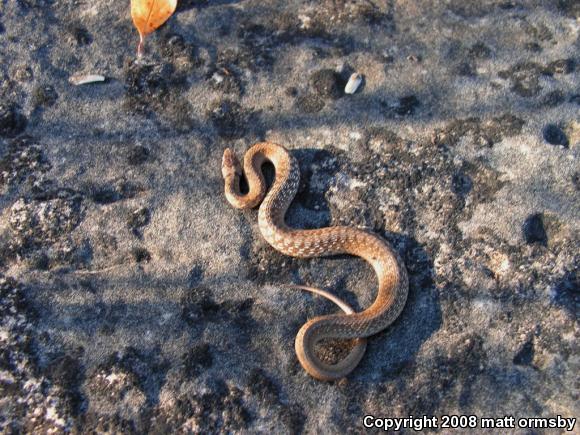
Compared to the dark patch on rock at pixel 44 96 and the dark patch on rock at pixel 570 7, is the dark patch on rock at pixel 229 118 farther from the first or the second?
the dark patch on rock at pixel 570 7

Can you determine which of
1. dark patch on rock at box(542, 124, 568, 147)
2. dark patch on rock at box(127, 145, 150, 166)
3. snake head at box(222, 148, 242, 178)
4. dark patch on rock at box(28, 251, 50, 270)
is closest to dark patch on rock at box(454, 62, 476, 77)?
dark patch on rock at box(542, 124, 568, 147)

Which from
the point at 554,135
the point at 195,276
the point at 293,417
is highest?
the point at 554,135

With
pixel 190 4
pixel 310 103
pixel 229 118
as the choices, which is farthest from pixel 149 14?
pixel 310 103

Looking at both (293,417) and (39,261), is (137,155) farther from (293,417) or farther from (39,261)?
(293,417)

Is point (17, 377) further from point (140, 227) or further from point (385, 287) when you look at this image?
point (385, 287)

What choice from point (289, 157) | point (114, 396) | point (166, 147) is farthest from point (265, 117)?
point (114, 396)

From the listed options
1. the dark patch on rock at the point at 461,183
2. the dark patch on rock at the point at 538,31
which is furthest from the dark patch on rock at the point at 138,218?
the dark patch on rock at the point at 538,31

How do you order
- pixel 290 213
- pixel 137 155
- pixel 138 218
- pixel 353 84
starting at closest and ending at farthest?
pixel 138 218 < pixel 290 213 < pixel 137 155 < pixel 353 84
